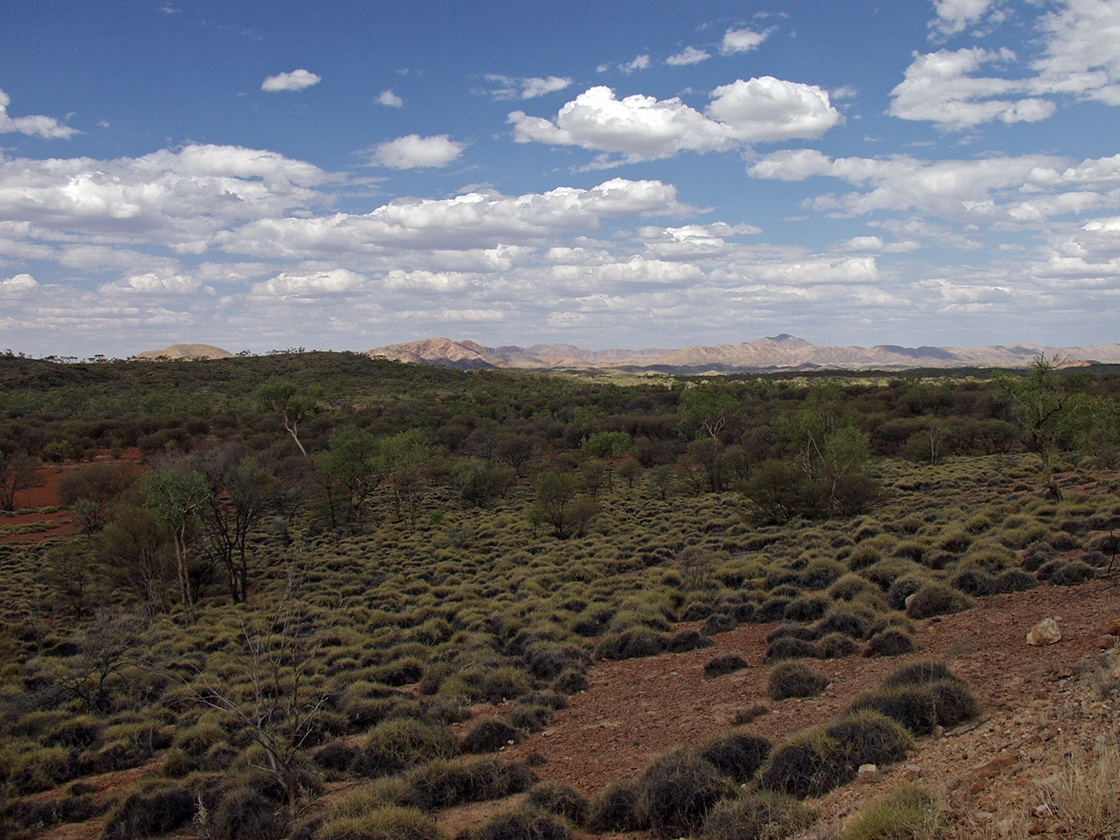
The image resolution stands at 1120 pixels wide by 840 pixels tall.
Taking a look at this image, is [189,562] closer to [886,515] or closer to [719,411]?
[886,515]

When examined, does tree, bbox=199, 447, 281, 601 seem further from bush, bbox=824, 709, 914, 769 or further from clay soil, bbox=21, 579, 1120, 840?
bush, bbox=824, 709, 914, 769

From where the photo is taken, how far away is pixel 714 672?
36.6 feet

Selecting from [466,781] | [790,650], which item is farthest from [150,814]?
[790,650]

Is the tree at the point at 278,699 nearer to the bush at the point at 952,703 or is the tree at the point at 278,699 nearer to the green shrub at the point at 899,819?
the green shrub at the point at 899,819

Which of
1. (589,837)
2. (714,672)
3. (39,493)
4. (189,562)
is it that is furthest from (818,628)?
(39,493)

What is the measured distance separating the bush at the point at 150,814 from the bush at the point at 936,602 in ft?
42.0

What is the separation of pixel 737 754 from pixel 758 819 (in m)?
1.61

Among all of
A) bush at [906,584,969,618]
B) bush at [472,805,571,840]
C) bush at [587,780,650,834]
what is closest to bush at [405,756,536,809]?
bush at [472,805,571,840]

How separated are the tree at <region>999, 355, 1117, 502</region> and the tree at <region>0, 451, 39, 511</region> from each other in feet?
184

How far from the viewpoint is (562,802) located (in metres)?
6.86

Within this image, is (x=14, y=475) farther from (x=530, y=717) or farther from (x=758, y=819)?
(x=758, y=819)

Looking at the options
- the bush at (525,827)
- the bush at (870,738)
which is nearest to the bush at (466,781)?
the bush at (525,827)

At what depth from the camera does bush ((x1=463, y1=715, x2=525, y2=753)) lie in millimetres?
9398

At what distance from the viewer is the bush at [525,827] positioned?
6.23 metres
